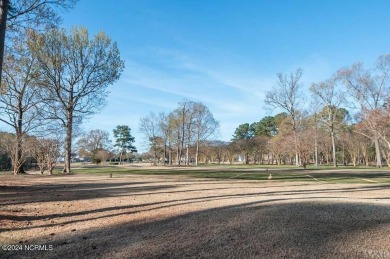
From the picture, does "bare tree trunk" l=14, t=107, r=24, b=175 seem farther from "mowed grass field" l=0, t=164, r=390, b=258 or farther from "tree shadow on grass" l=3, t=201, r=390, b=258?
"tree shadow on grass" l=3, t=201, r=390, b=258

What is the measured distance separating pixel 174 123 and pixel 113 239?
181 feet

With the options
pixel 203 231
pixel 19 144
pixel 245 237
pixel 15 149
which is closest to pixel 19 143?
pixel 19 144

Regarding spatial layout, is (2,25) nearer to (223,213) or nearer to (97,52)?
(223,213)

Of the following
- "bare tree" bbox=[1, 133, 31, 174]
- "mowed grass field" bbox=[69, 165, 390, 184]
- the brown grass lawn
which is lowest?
"mowed grass field" bbox=[69, 165, 390, 184]

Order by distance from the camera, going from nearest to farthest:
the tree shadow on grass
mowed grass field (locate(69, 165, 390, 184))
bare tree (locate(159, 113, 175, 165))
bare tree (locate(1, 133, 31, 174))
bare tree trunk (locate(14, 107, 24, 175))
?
the tree shadow on grass < mowed grass field (locate(69, 165, 390, 184)) < bare tree trunk (locate(14, 107, 24, 175)) < bare tree (locate(1, 133, 31, 174)) < bare tree (locate(159, 113, 175, 165))

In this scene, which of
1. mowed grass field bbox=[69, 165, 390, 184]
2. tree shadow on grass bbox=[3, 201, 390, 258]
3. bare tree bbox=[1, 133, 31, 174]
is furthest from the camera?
bare tree bbox=[1, 133, 31, 174]

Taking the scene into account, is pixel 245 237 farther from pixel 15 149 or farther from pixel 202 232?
pixel 15 149

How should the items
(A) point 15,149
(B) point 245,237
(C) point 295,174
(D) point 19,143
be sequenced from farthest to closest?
(A) point 15,149 → (D) point 19,143 → (C) point 295,174 → (B) point 245,237

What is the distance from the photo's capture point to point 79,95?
2744 cm

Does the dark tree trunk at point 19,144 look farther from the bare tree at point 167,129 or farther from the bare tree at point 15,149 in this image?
the bare tree at point 167,129

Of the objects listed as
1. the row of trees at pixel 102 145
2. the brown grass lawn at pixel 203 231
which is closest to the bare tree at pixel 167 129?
the row of trees at pixel 102 145

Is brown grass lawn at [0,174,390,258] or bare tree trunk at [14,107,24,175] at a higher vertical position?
bare tree trunk at [14,107,24,175]

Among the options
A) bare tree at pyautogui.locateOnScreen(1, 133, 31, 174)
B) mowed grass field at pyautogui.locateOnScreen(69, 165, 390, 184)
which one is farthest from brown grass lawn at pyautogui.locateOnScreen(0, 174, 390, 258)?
bare tree at pyautogui.locateOnScreen(1, 133, 31, 174)

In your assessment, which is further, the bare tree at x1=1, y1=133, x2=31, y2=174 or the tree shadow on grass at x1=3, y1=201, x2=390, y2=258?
the bare tree at x1=1, y1=133, x2=31, y2=174
